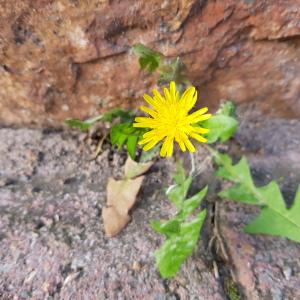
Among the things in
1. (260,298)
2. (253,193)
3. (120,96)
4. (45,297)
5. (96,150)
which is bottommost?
(260,298)

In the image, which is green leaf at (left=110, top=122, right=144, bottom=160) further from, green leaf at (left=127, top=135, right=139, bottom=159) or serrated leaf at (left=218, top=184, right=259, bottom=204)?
serrated leaf at (left=218, top=184, right=259, bottom=204)

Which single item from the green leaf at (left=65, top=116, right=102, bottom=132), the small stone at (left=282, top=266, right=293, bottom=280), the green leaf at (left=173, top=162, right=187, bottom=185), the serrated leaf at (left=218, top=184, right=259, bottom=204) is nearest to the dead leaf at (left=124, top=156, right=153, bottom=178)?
the green leaf at (left=173, top=162, right=187, bottom=185)

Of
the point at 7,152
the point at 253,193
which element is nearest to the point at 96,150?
the point at 7,152

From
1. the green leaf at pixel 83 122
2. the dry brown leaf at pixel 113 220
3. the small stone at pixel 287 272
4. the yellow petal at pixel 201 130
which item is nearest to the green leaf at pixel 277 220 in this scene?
the small stone at pixel 287 272

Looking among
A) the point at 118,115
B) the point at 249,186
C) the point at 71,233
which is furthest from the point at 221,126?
the point at 71,233

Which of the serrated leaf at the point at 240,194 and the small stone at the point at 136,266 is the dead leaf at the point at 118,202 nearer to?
the small stone at the point at 136,266

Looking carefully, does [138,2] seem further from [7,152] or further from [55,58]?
[7,152]
